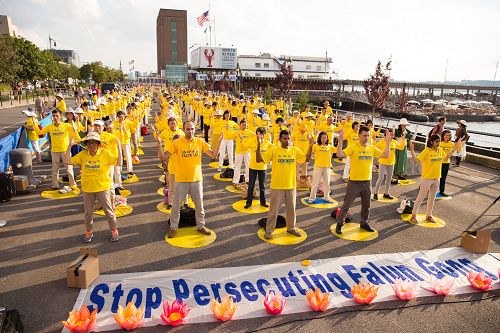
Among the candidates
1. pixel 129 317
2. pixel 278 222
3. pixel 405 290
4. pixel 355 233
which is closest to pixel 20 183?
pixel 129 317

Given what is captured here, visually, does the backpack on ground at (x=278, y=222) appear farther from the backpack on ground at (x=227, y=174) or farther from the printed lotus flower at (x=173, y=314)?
the backpack on ground at (x=227, y=174)

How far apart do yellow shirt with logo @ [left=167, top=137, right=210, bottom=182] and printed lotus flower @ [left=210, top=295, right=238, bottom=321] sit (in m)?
2.82

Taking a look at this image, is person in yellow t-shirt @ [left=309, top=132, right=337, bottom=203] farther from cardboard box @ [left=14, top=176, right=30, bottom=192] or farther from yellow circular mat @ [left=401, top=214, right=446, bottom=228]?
cardboard box @ [left=14, top=176, right=30, bottom=192]

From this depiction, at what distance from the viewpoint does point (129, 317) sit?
4234 mm

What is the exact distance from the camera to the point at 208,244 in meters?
6.80

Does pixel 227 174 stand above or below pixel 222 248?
above

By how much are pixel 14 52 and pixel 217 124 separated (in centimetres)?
3344

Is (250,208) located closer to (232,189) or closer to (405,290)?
(232,189)

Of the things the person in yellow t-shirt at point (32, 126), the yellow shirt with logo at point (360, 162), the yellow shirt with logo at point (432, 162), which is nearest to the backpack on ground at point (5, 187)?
the person in yellow t-shirt at point (32, 126)

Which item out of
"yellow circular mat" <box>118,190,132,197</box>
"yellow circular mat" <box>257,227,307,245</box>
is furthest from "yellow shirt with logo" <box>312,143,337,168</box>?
"yellow circular mat" <box>118,190,132,197</box>

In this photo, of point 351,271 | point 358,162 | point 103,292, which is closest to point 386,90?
point 358,162

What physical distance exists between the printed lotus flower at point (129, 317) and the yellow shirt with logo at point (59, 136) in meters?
6.67

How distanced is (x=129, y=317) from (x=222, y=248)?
8.64 ft

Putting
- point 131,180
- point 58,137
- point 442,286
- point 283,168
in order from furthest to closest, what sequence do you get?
1. point 131,180
2. point 58,137
3. point 283,168
4. point 442,286
